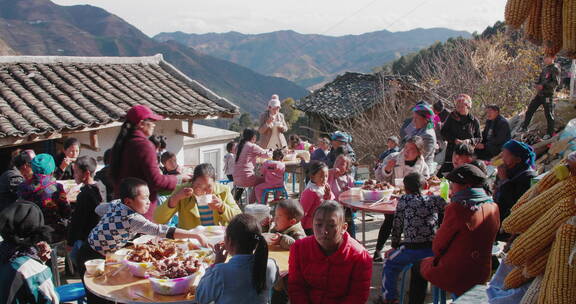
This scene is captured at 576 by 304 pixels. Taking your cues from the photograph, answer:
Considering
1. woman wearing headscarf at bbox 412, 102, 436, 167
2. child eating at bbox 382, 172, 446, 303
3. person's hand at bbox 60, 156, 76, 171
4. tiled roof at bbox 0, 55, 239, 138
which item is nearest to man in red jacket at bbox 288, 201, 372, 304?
child eating at bbox 382, 172, 446, 303

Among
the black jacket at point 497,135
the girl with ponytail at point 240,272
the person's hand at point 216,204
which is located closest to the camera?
the girl with ponytail at point 240,272

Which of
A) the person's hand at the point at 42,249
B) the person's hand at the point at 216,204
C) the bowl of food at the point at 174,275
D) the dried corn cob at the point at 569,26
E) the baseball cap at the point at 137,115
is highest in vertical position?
the dried corn cob at the point at 569,26

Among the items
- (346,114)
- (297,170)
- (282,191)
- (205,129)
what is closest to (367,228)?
(282,191)

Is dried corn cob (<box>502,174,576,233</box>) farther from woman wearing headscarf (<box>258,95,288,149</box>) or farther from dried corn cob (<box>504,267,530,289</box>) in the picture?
woman wearing headscarf (<box>258,95,288,149</box>)

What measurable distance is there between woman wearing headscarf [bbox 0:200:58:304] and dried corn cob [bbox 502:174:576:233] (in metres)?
3.27

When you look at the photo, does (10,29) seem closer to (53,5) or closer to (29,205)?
(53,5)

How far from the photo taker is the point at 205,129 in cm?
1653

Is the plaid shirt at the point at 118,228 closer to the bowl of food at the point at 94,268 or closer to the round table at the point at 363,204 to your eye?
the bowl of food at the point at 94,268

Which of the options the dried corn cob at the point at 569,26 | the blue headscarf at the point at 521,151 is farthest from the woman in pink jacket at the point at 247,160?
the dried corn cob at the point at 569,26

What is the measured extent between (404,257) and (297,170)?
6281mm

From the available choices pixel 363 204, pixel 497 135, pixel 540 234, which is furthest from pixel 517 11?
pixel 497 135

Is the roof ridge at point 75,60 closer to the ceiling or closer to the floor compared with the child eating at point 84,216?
closer to the ceiling

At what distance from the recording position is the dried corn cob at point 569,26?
180 cm

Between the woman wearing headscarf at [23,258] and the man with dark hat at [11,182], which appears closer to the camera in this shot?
the woman wearing headscarf at [23,258]
